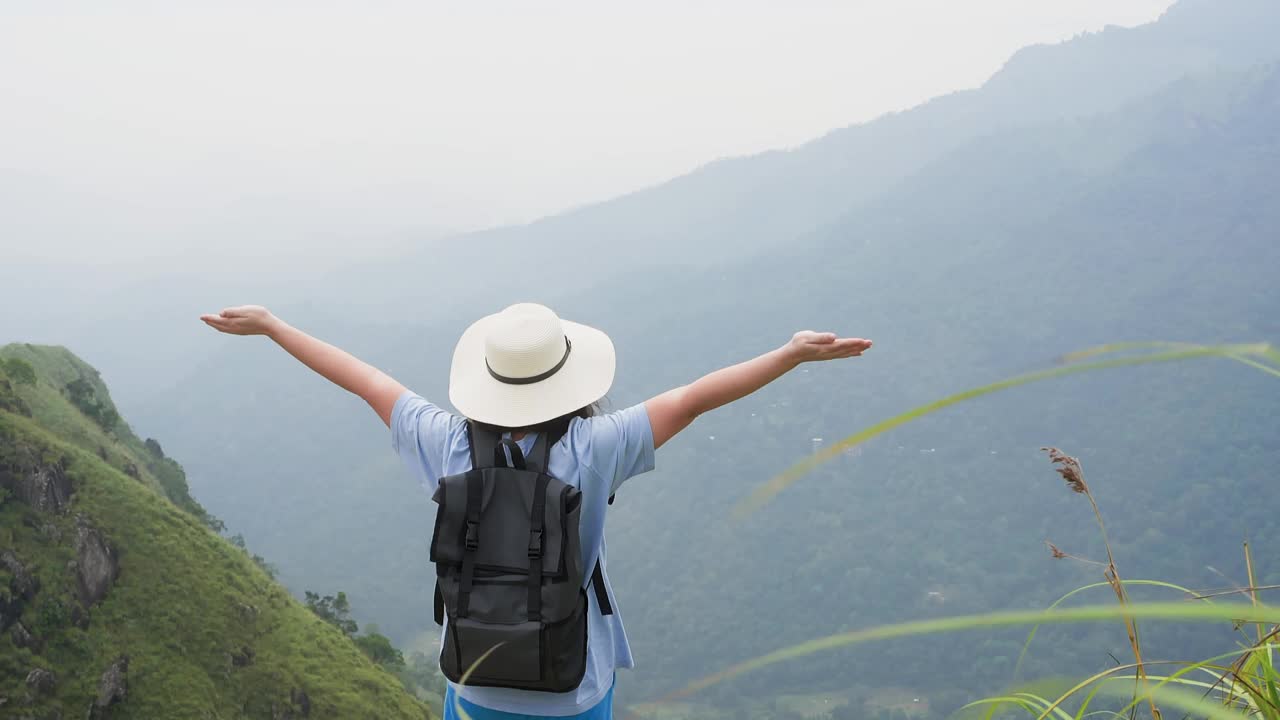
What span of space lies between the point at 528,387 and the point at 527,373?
37 millimetres

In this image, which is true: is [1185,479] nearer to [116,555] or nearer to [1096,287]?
[1096,287]

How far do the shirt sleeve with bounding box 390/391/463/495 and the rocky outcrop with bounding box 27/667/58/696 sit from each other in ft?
48.3

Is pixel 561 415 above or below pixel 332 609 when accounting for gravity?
above

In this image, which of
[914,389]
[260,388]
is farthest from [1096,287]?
[260,388]

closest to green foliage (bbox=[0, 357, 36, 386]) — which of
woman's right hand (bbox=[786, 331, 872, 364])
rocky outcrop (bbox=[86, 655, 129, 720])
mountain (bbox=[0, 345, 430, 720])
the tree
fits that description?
mountain (bbox=[0, 345, 430, 720])

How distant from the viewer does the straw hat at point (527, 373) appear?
67.4 inches

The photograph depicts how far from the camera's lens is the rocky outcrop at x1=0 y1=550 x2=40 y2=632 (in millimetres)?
13352

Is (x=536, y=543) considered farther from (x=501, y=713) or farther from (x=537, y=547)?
(x=501, y=713)

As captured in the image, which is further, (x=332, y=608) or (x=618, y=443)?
(x=332, y=608)

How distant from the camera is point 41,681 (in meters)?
13.2

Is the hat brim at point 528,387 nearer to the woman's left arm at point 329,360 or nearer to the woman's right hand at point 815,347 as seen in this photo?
the woman's left arm at point 329,360

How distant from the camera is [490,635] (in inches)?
62.9

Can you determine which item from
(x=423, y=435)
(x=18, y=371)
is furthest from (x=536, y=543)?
(x=18, y=371)

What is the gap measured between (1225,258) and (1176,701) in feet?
447
